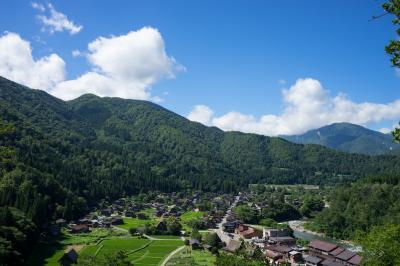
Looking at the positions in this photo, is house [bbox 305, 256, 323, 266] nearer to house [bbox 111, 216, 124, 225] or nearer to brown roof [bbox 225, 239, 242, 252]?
brown roof [bbox 225, 239, 242, 252]

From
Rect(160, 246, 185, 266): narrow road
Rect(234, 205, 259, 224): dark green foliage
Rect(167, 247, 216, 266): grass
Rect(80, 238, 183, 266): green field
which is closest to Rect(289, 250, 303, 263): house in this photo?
Rect(167, 247, 216, 266): grass

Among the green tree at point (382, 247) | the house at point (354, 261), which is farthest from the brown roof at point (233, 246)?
the green tree at point (382, 247)

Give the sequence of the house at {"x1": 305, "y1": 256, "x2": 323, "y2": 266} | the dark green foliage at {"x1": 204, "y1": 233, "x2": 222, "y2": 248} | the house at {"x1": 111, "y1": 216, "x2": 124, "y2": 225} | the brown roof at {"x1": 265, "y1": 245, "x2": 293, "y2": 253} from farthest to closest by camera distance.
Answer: the house at {"x1": 111, "y1": 216, "x2": 124, "y2": 225} < the dark green foliage at {"x1": 204, "y1": 233, "x2": 222, "y2": 248} < the brown roof at {"x1": 265, "y1": 245, "x2": 293, "y2": 253} < the house at {"x1": 305, "y1": 256, "x2": 323, "y2": 266}

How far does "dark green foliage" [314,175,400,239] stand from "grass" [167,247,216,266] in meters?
38.1

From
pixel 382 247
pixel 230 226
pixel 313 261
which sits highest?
pixel 382 247

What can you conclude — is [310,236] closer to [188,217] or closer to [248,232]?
[248,232]

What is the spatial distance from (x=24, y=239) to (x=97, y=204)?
59226mm

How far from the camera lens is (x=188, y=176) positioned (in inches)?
6939

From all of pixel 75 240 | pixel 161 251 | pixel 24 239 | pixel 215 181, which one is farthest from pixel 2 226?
pixel 215 181

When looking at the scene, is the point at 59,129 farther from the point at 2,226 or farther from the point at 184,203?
the point at 2,226

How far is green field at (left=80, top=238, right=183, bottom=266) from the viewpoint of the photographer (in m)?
58.1

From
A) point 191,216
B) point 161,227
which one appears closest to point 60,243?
point 161,227

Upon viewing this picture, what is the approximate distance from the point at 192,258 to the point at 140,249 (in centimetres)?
1111

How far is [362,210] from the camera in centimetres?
8944
